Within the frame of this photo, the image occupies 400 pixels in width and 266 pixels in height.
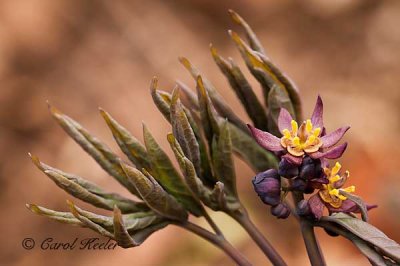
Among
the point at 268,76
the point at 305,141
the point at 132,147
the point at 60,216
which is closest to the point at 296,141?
the point at 305,141

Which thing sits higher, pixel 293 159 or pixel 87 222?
pixel 87 222

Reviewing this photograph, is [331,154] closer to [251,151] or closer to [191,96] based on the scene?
[251,151]

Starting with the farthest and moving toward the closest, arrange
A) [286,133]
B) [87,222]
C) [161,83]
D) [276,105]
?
[161,83] → [276,105] → [286,133] → [87,222]

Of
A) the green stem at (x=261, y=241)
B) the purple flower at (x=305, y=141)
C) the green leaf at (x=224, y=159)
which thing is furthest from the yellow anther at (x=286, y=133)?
the green stem at (x=261, y=241)

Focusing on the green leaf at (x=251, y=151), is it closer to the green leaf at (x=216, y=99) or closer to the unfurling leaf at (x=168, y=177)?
the green leaf at (x=216, y=99)

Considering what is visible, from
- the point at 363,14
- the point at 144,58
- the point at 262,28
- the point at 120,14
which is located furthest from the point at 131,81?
the point at 363,14

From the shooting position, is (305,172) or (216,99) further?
(216,99)

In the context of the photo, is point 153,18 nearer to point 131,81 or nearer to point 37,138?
point 131,81
